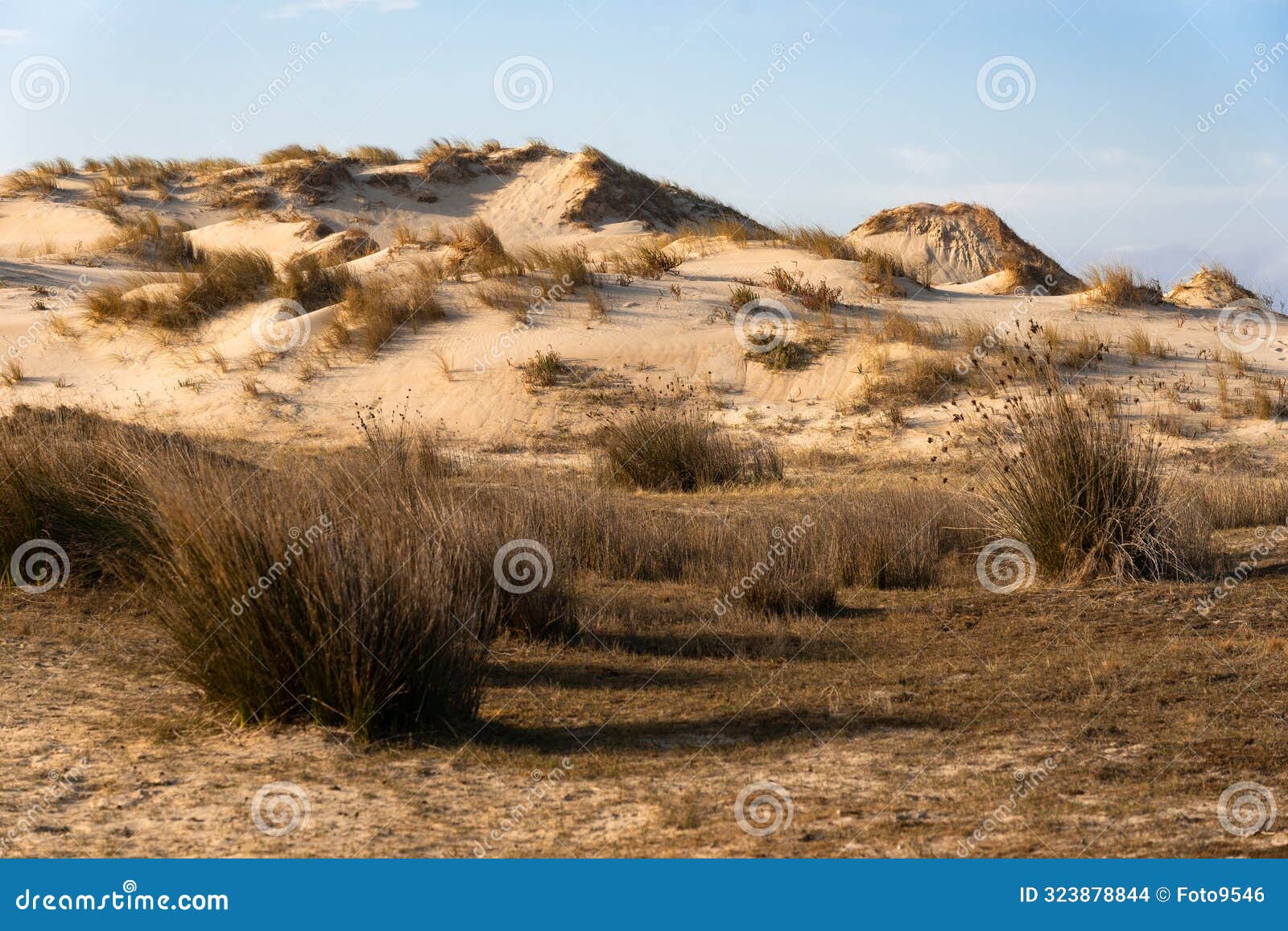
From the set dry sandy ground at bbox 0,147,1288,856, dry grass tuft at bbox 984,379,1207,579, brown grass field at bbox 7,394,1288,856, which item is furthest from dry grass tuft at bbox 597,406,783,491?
dry grass tuft at bbox 984,379,1207,579

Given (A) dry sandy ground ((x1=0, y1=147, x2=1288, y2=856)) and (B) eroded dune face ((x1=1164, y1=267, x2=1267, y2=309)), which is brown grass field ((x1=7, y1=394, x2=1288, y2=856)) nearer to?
(A) dry sandy ground ((x1=0, y1=147, x2=1288, y2=856))

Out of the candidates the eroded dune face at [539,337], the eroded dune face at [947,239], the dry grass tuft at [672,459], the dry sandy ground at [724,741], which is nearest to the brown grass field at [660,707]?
the dry sandy ground at [724,741]

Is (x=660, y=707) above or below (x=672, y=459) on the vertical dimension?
below

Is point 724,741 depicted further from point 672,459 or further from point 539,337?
point 539,337

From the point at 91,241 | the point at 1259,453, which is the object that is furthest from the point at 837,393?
the point at 91,241

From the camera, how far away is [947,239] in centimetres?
3055

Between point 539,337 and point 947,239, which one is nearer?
point 539,337

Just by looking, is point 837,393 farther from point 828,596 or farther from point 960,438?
point 828,596

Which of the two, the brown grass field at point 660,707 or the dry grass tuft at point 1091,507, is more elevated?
the dry grass tuft at point 1091,507

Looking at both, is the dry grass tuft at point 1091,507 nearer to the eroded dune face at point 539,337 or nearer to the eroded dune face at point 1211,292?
the eroded dune face at point 539,337

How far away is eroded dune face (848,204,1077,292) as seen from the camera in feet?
97.9

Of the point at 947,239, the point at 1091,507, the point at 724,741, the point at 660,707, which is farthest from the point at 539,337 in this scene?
the point at 947,239

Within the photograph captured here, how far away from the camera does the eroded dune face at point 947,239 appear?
29.8 metres

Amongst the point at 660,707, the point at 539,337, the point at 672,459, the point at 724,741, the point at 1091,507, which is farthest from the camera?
the point at 539,337
